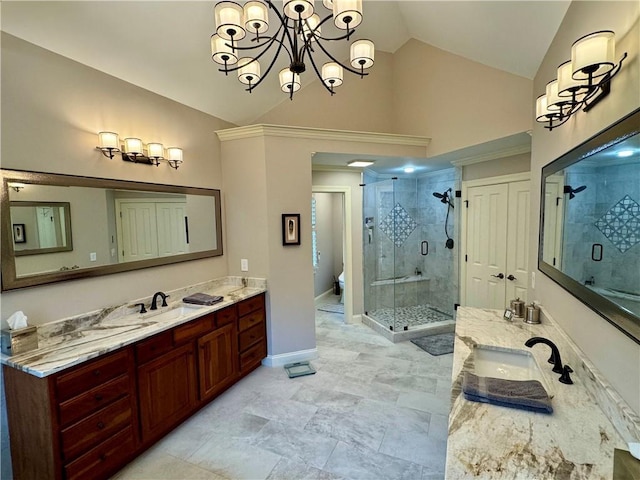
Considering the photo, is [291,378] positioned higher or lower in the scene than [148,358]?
lower

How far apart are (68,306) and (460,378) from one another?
2.69 m

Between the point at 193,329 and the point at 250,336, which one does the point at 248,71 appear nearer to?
the point at 193,329

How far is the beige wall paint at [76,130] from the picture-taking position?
2.01 m

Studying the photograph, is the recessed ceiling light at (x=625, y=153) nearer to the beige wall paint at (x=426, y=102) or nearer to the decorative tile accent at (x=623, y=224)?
the decorative tile accent at (x=623, y=224)

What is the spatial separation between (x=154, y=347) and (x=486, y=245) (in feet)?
13.2

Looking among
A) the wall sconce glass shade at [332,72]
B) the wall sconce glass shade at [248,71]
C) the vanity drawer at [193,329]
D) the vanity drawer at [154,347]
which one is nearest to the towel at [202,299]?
the vanity drawer at [193,329]

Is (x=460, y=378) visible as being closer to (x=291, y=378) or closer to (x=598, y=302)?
(x=598, y=302)

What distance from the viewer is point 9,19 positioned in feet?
6.33

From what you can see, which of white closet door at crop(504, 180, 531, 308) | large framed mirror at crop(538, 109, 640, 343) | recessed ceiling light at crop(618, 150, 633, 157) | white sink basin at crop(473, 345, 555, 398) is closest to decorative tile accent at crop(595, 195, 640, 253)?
large framed mirror at crop(538, 109, 640, 343)

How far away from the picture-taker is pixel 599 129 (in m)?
1.46

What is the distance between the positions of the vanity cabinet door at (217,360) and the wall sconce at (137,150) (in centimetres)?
170

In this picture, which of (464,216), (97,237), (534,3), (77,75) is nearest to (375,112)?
(464,216)

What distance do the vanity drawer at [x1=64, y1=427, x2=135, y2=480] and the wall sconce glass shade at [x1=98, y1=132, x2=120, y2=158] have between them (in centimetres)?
208

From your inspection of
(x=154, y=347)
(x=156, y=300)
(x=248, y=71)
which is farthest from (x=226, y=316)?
(x=248, y=71)
